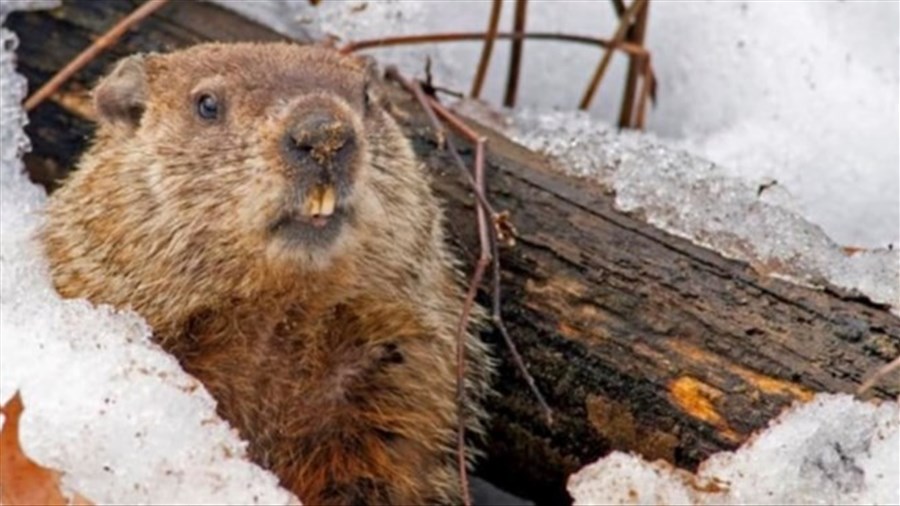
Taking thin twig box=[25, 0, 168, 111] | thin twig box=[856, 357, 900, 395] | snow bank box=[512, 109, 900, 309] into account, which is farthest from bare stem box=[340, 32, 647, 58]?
thin twig box=[856, 357, 900, 395]

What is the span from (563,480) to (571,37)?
4.29 feet

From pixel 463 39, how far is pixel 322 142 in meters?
1.55

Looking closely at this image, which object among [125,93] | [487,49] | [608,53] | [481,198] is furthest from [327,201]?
[608,53]

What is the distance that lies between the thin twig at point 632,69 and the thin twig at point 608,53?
0.04 metres

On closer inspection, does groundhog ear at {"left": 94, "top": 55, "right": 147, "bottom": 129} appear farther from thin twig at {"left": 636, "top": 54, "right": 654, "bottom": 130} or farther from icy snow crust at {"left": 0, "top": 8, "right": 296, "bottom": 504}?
thin twig at {"left": 636, "top": 54, "right": 654, "bottom": 130}

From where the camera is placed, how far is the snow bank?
374 centimetres

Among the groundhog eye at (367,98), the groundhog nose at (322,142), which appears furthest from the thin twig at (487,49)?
the groundhog nose at (322,142)

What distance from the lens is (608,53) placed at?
4754 millimetres

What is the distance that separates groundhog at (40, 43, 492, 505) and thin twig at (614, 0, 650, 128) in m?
1.06

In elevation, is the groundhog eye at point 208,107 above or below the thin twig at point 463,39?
below

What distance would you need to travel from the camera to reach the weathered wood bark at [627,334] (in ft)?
11.7

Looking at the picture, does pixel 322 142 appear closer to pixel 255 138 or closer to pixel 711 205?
pixel 255 138

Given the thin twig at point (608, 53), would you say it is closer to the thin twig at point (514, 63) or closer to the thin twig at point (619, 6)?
the thin twig at point (619, 6)

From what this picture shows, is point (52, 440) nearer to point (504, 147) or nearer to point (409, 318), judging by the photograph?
point (409, 318)
